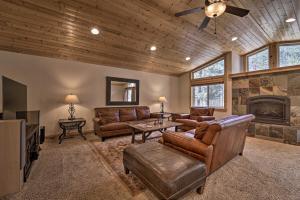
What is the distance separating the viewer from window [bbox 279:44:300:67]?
454 cm

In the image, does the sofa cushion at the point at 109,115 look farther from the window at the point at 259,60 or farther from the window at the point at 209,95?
the window at the point at 259,60

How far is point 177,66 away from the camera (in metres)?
6.13

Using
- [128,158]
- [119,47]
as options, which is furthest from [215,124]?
[119,47]

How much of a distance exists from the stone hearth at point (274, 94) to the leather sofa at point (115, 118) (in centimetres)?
324

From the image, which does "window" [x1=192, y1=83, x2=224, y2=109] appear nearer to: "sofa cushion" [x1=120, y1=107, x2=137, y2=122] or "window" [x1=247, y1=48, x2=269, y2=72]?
"window" [x1=247, y1=48, x2=269, y2=72]

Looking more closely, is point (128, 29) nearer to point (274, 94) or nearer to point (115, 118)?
point (115, 118)

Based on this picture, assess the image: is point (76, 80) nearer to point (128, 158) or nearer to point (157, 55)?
point (157, 55)

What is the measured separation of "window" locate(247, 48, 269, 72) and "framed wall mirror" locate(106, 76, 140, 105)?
462cm

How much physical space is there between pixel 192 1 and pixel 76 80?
392cm

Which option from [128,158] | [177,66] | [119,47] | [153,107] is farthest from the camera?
[153,107]

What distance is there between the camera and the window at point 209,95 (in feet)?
19.4

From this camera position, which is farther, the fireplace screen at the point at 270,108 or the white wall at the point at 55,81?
the fireplace screen at the point at 270,108

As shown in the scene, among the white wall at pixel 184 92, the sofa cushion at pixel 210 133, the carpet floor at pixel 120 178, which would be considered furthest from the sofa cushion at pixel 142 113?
the sofa cushion at pixel 210 133

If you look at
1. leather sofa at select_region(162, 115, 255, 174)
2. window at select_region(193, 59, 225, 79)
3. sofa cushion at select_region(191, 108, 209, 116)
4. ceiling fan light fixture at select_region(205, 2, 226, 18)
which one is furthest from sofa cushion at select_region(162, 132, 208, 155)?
window at select_region(193, 59, 225, 79)
